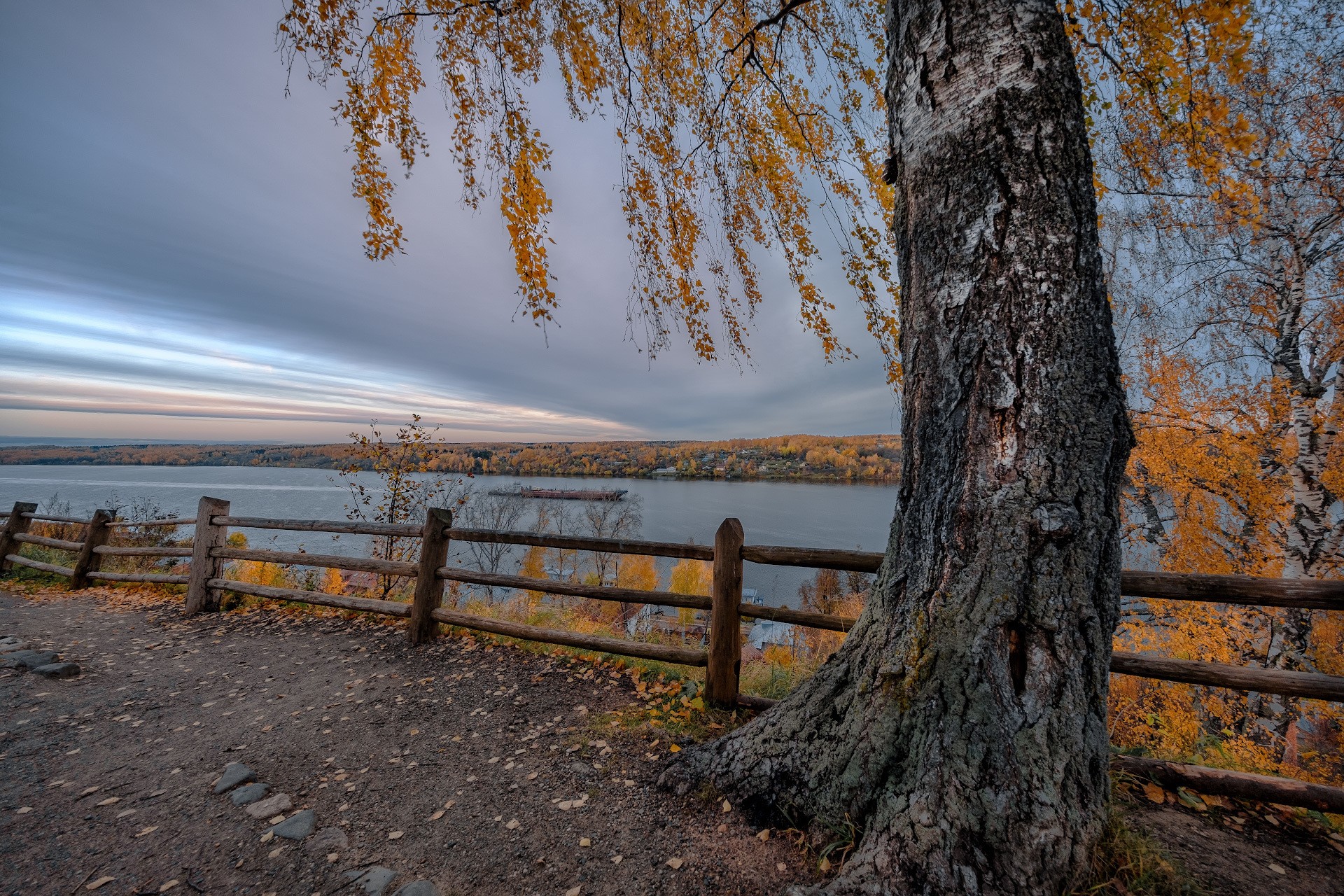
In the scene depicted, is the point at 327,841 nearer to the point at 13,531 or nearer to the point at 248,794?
the point at 248,794

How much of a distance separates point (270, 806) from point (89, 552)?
8.16m

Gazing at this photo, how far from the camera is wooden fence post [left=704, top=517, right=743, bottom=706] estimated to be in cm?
348

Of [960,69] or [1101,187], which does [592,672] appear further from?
[1101,187]

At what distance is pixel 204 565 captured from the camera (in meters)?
6.01

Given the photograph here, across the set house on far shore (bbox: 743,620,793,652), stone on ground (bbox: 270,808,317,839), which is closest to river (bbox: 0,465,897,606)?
house on far shore (bbox: 743,620,793,652)

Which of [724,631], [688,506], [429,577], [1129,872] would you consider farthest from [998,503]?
[688,506]

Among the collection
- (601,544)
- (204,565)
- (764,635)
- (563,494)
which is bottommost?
(764,635)

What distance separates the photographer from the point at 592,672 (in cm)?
409

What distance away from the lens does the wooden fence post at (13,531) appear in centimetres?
799

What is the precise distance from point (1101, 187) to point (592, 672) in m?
4.78

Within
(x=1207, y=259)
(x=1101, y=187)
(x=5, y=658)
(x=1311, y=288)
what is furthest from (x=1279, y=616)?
(x=5, y=658)

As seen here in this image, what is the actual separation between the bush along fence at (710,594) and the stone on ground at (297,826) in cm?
187

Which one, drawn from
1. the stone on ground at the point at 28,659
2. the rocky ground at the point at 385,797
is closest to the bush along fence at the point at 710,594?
the rocky ground at the point at 385,797

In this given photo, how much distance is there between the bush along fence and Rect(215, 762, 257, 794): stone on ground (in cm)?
183
